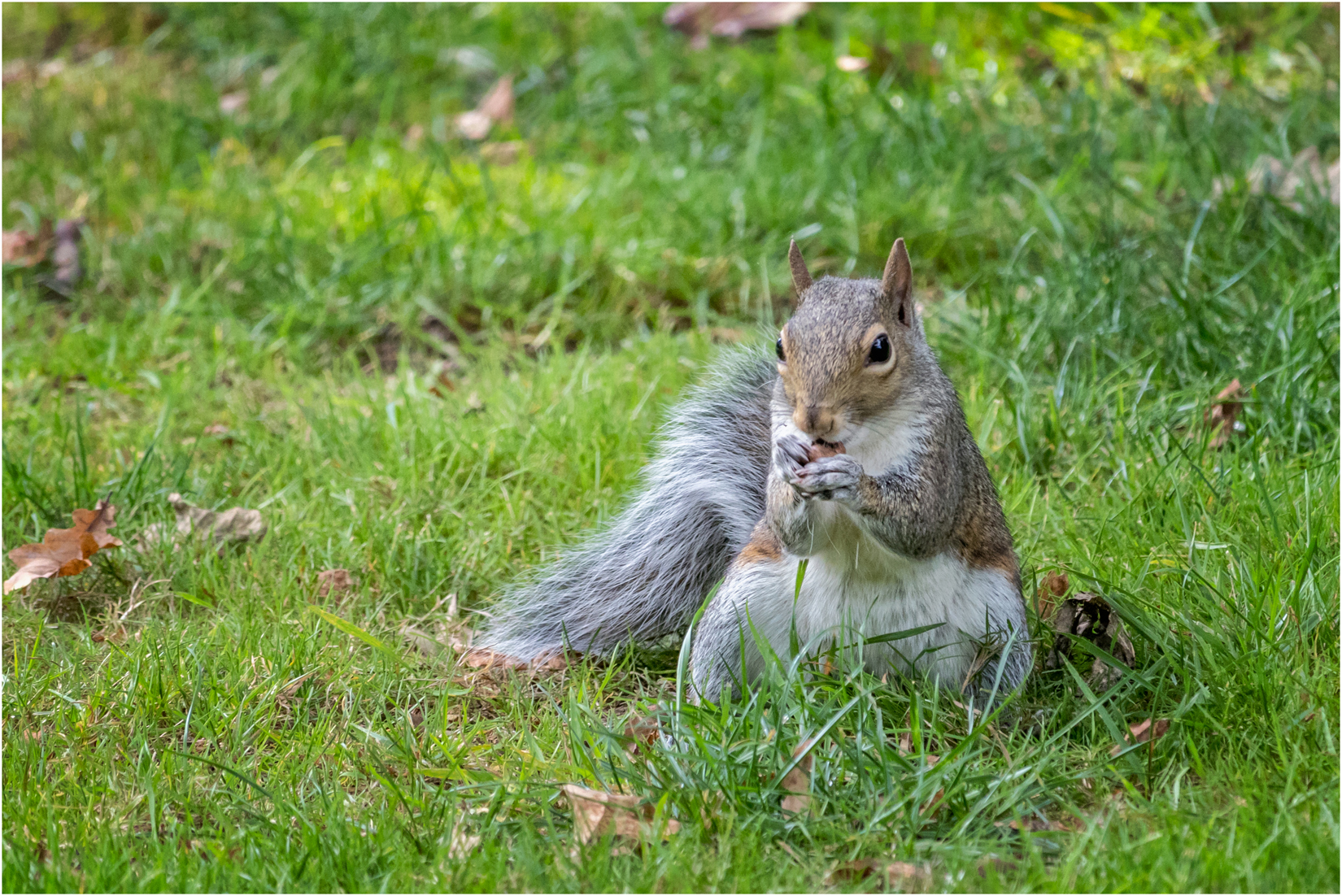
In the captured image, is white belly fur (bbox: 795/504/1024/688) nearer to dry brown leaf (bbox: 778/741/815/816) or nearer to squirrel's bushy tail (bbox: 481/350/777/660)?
dry brown leaf (bbox: 778/741/815/816)

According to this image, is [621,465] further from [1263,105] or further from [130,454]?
[1263,105]

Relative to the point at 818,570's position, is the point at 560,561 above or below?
below

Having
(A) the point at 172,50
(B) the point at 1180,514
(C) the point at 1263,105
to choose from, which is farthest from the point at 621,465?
(A) the point at 172,50

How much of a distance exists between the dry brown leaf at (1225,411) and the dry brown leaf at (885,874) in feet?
4.53

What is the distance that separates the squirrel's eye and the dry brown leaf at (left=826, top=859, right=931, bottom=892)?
2.00ft

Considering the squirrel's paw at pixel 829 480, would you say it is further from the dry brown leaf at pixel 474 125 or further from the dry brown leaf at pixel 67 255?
the dry brown leaf at pixel 474 125

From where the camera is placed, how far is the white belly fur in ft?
5.81

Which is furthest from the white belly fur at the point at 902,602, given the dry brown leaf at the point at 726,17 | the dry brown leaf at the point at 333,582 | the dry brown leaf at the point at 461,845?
the dry brown leaf at the point at 726,17

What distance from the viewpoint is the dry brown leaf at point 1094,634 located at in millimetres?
1886

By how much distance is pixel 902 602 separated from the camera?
1.78 m

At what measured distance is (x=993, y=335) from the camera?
288 centimetres

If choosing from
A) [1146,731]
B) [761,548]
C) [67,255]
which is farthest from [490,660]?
[67,255]

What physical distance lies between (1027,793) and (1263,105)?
2.86m

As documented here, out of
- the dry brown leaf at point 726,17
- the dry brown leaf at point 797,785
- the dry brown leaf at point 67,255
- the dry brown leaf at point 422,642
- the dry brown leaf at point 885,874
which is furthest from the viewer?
the dry brown leaf at point 726,17
